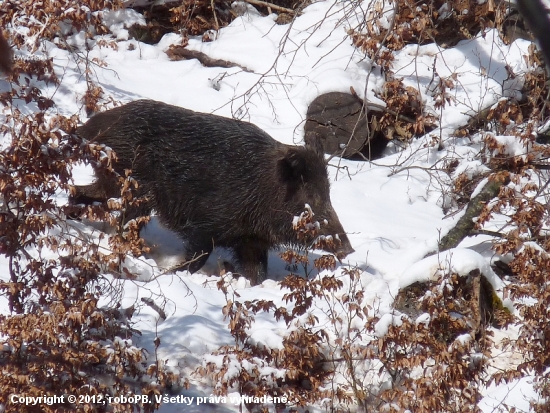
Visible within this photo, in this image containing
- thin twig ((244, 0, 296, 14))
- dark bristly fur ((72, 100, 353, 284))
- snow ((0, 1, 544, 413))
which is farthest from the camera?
thin twig ((244, 0, 296, 14))

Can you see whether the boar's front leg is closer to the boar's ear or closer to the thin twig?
the boar's ear

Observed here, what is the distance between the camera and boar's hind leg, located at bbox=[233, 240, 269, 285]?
7.57m

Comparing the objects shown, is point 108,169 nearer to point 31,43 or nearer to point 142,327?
point 142,327

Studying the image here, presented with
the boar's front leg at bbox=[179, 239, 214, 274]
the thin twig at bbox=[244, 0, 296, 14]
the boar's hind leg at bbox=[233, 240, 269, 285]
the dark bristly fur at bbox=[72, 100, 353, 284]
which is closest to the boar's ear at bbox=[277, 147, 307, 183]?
the dark bristly fur at bbox=[72, 100, 353, 284]

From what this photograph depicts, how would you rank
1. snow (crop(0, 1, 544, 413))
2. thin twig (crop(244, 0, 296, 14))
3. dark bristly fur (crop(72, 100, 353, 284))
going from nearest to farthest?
snow (crop(0, 1, 544, 413)) < dark bristly fur (crop(72, 100, 353, 284)) < thin twig (crop(244, 0, 296, 14))

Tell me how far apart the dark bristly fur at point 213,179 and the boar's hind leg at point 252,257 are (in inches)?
0.4

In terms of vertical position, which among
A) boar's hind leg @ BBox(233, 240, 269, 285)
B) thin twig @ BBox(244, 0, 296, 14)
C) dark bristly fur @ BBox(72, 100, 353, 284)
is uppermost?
thin twig @ BBox(244, 0, 296, 14)

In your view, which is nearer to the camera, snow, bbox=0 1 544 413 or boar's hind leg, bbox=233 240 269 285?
snow, bbox=0 1 544 413

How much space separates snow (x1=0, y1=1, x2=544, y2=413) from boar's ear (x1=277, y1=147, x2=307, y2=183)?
79cm

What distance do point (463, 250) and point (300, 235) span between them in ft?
4.54

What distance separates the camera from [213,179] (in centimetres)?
775

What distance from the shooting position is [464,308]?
17.4 ft

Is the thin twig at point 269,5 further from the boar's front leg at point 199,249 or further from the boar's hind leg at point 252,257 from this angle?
the boar's front leg at point 199,249

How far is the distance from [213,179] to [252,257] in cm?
91
